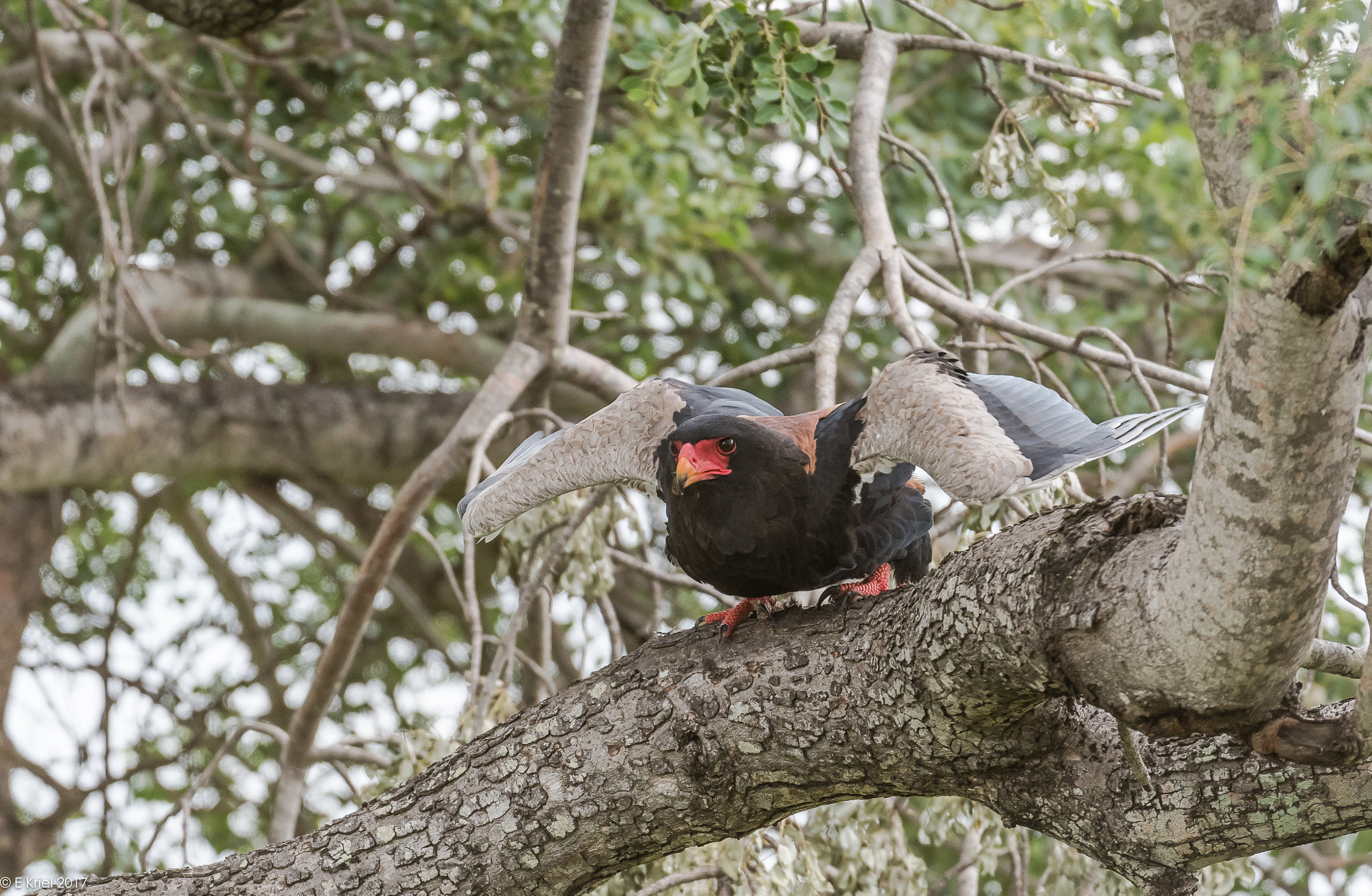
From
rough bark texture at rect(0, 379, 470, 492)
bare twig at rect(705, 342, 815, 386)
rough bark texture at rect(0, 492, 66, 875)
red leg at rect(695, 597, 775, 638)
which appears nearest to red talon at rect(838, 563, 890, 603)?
red leg at rect(695, 597, 775, 638)

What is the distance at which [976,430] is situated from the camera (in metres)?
2.01

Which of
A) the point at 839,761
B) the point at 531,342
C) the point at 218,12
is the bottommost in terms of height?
the point at 839,761

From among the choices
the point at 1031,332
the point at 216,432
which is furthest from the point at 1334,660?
the point at 216,432

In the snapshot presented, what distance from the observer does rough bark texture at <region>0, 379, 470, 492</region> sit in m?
4.47

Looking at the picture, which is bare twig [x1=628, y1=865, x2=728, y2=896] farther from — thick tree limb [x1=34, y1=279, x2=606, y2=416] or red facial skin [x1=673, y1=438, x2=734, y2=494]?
thick tree limb [x1=34, y1=279, x2=606, y2=416]

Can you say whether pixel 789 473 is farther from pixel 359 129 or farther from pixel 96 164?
pixel 359 129

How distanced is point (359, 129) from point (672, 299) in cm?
166

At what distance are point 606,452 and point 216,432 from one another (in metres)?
3.14

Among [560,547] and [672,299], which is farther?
[672,299]

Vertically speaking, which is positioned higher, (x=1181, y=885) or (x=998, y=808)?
(x=998, y=808)

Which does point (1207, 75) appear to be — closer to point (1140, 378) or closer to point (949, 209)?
point (1140, 378)

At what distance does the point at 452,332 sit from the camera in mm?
5031

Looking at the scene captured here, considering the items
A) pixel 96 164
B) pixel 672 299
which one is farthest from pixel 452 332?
pixel 96 164

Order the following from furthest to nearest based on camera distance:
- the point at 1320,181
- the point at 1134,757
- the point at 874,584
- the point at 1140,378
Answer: the point at 1140,378 < the point at 874,584 < the point at 1134,757 < the point at 1320,181
